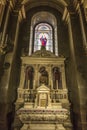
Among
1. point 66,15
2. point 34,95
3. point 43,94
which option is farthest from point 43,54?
point 66,15

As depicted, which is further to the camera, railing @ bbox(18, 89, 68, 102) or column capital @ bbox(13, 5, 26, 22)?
column capital @ bbox(13, 5, 26, 22)

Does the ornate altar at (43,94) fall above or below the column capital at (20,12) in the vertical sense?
below

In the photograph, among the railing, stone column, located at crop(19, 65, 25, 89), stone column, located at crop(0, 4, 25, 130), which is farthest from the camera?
stone column, located at crop(19, 65, 25, 89)

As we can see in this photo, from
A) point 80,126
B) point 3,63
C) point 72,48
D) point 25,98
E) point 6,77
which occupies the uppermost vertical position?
point 72,48

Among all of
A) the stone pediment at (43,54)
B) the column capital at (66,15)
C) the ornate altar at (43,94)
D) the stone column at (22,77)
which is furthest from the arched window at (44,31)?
the stone column at (22,77)

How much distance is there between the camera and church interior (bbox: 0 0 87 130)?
327 inches

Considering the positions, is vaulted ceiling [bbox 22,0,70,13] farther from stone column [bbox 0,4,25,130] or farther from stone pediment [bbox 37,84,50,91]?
stone pediment [bbox 37,84,50,91]

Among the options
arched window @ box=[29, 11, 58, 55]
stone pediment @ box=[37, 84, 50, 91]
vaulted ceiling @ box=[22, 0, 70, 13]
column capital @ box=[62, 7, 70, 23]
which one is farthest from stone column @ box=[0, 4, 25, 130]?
column capital @ box=[62, 7, 70, 23]

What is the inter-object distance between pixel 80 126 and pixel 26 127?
2.44 meters

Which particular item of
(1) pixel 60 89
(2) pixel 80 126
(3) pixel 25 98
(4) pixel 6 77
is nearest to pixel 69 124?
(2) pixel 80 126

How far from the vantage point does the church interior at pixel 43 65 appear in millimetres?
8312

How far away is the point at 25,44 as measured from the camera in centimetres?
1191

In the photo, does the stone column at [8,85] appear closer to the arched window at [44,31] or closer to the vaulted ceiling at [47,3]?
the arched window at [44,31]

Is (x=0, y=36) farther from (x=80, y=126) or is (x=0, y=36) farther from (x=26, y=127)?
(x=80, y=126)
